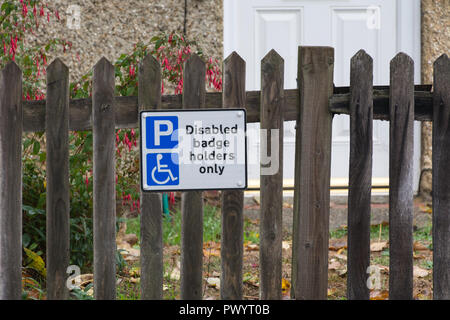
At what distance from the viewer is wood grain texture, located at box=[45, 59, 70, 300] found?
8.76 ft

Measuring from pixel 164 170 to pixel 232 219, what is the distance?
0.36 m

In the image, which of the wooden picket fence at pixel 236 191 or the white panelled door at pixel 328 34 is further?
the white panelled door at pixel 328 34

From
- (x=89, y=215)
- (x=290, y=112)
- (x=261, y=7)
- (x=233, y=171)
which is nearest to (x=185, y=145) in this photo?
(x=233, y=171)

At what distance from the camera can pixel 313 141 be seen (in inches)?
106

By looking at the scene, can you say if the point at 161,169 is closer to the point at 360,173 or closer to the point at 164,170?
the point at 164,170

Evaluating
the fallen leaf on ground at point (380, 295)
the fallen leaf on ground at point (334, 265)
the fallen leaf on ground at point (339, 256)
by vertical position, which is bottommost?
the fallen leaf on ground at point (380, 295)

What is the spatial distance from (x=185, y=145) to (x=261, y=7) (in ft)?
9.93

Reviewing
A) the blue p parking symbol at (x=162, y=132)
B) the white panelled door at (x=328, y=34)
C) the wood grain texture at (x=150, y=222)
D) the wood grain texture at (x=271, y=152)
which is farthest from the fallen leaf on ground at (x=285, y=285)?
the white panelled door at (x=328, y=34)

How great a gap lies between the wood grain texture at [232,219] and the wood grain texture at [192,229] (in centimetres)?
10

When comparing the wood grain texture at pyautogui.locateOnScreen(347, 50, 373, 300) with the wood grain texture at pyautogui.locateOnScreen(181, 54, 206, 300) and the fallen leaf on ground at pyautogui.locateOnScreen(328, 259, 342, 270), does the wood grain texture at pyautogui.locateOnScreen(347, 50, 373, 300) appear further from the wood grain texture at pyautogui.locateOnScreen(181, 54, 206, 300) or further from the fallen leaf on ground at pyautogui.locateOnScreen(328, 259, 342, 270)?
the fallen leaf on ground at pyautogui.locateOnScreen(328, 259, 342, 270)

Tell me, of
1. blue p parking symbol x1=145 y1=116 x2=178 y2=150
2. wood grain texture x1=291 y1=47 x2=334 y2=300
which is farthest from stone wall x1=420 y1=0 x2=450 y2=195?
blue p parking symbol x1=145 y1=116 x2=178 y2=150

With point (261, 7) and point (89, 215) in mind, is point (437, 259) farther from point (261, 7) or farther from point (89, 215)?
point (261, 7)

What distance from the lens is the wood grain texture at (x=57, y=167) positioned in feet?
8.76

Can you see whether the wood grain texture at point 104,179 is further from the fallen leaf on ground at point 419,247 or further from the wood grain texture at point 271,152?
the fallen leaf on ground at point 419,247
